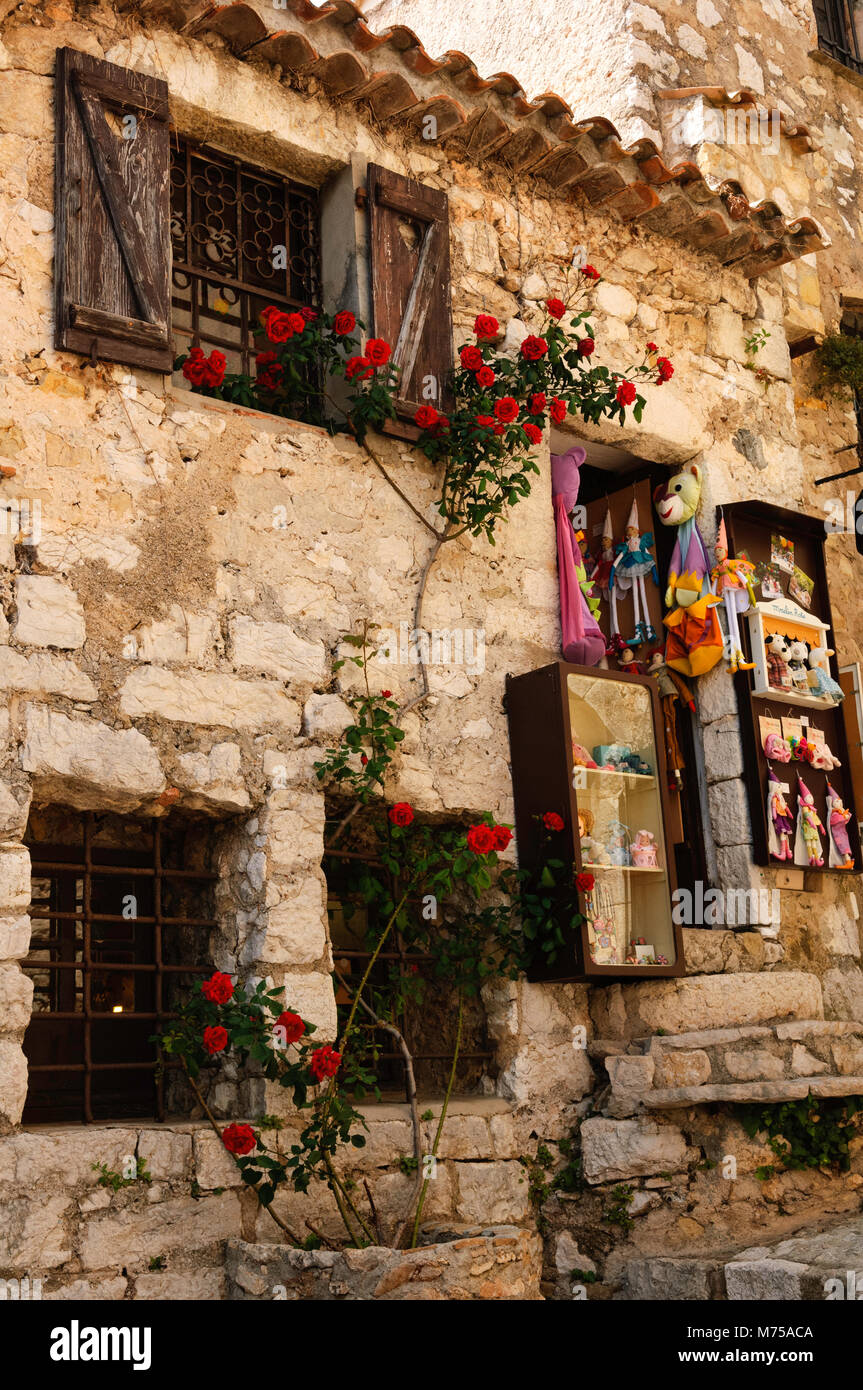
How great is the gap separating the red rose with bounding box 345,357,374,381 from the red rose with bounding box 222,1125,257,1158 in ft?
9.18

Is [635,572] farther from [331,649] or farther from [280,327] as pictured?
[280,327]

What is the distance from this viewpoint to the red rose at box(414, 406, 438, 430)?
17.8 feet

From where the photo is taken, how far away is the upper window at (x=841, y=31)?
9.75m

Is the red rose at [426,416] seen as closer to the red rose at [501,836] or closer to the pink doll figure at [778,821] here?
the red rose at [501,836]

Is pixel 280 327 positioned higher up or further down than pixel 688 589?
higher up

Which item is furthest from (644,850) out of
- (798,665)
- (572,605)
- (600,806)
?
(798,665)

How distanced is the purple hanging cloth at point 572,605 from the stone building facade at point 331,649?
0.20 ft

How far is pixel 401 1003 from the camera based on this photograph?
16.9ft

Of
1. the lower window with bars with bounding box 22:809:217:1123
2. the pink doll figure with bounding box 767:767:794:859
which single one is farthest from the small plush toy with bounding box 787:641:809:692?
the lower window with bars with bounding box 22:809:217:1123

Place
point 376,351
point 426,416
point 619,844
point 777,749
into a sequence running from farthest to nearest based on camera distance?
point 777,749 < point 619,844 < point 426,416 < point 376,351

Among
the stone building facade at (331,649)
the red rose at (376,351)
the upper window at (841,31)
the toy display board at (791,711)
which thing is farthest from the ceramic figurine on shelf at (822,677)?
the upper window at (841,31)

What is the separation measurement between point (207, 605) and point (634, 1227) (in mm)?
2785

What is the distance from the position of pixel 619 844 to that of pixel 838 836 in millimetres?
1323

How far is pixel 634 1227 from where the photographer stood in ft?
16.8
